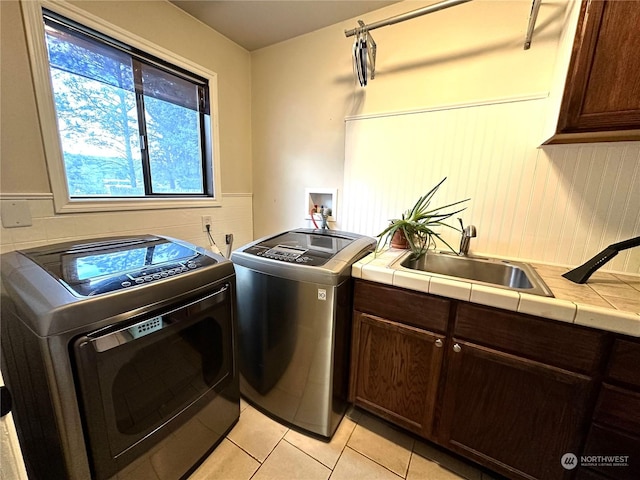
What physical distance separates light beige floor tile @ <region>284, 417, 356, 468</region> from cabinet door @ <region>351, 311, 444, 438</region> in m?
0.18

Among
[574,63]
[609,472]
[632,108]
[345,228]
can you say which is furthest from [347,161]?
[609,472]

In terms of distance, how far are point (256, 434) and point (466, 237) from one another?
5.05 feet

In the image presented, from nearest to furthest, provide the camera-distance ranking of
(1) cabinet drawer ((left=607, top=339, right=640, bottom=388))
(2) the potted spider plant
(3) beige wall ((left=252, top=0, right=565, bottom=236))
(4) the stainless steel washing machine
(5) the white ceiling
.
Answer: (1) cabinet drawer ((left=607, top=339, right=640, bottom=388)), (4) the stainless steel washing machine, (3) beige wall ((left=252, top=0, right=565, bottom=236)), (2) the potted spider plant, (5) the white ceiling

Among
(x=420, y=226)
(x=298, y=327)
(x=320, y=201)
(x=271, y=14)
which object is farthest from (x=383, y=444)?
(x=271, y=14)

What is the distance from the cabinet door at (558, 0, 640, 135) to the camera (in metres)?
0.91

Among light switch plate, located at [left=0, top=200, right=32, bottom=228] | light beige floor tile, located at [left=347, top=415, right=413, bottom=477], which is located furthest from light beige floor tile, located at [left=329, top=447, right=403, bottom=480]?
light switch plate, located at [left=0, top=200, right=32, bottom=228]

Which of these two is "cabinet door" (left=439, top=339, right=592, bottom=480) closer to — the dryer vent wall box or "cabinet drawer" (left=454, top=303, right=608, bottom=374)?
"cabinet drawer" (left=454, top=303, right=608, bottom=374)

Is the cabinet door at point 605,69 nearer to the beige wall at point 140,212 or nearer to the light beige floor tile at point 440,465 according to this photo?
the light beige floor tile at point 440,465

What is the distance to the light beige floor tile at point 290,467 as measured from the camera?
3.80 ft

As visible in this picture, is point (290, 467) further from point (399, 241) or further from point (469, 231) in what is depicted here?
point (469, 231)

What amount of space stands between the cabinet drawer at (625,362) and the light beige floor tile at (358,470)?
0.94m

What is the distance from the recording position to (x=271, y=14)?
5.45 feet

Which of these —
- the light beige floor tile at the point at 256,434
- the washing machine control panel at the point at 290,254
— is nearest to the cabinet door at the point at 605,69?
the washing machine control panel at the point at 290,254

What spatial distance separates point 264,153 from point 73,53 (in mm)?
1205
